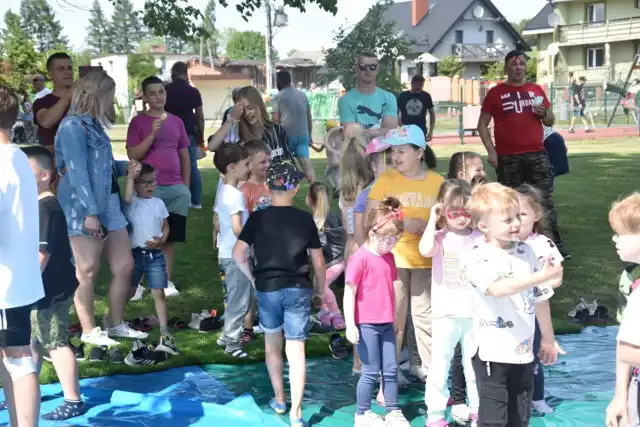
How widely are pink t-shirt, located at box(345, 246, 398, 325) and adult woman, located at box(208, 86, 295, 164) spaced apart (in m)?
2.66

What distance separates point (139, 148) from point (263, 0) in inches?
205

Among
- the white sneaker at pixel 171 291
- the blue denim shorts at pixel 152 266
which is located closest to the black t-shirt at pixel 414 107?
the white sneaker at pixel 171 291

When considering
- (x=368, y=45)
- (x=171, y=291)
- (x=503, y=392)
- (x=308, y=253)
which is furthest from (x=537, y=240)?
(x=368, y=45)

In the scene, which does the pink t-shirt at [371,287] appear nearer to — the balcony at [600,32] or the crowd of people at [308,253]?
the crowd of people at [308,253]

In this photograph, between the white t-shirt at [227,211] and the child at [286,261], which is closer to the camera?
the child at [286,261]

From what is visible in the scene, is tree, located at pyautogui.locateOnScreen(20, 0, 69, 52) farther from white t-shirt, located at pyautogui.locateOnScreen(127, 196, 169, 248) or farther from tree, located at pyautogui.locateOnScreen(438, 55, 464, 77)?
tree, located at pyautogui.locateOnScreen(438, 55, 464, 77)

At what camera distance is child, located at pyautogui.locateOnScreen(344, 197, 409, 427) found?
4750mm

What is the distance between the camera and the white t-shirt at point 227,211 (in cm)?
586

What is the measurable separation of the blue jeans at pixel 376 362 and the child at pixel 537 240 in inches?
31.6

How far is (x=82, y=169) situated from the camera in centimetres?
608

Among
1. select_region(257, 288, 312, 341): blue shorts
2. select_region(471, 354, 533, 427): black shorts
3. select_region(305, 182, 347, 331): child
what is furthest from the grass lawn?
select_region(471, 354, 533, 427): black shorts

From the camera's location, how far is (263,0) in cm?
1195

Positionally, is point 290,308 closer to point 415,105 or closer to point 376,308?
point 376,308

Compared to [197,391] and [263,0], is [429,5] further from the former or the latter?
[197,391]
